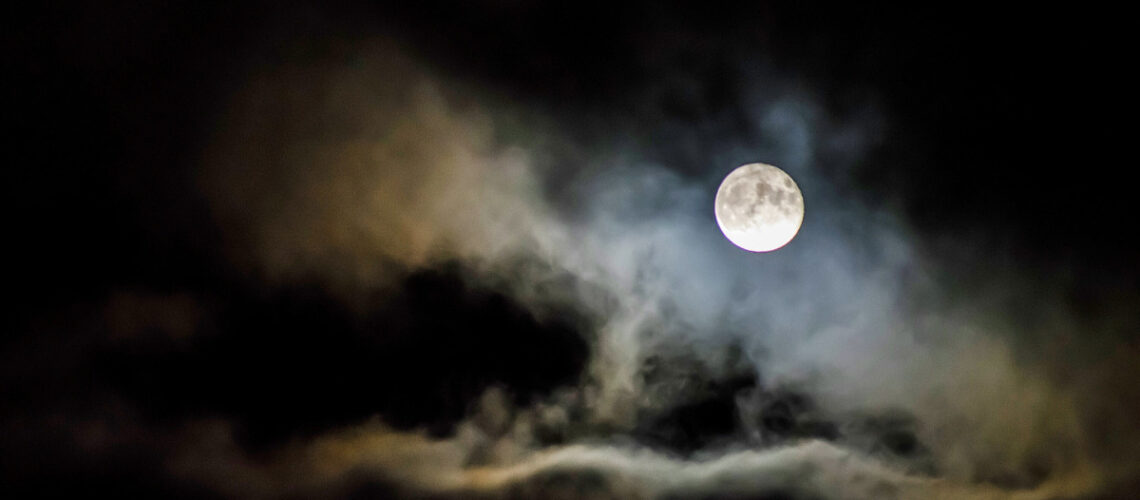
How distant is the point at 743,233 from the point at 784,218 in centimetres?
138

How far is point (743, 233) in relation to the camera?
20562 mm

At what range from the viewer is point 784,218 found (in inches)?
795
